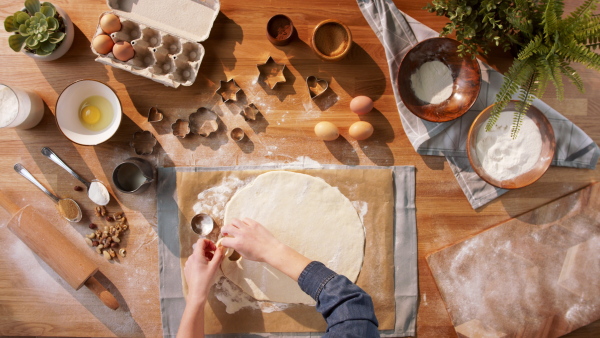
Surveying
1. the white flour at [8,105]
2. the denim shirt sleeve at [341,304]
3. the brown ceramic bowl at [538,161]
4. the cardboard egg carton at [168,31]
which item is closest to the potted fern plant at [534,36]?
the brown ceramic bowl at [538,161]

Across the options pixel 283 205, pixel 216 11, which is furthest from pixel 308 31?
pixel 283 205

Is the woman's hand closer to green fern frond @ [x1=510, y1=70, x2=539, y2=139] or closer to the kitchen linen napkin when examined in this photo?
the kitchen linen napkin

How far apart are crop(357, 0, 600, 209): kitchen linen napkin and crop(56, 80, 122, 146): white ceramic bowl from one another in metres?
0.97

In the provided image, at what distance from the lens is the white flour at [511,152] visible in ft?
4.09

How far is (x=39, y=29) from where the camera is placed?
1.24 metres

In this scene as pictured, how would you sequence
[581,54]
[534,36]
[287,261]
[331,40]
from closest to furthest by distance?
[581,54] < [534,36] < [287,261] < [331,40]

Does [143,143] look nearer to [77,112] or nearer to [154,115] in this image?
[154,115]

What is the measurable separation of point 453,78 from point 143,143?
1159 mm

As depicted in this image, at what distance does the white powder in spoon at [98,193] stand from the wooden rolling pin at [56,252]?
18 cm

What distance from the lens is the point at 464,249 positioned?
1318 mm

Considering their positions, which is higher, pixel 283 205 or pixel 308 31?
pixel 308 31

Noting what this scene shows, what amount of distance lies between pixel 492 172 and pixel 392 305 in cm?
60

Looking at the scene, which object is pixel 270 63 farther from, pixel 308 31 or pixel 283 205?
pixel 283 205

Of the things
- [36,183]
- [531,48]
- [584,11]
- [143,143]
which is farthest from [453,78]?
[36,183]
